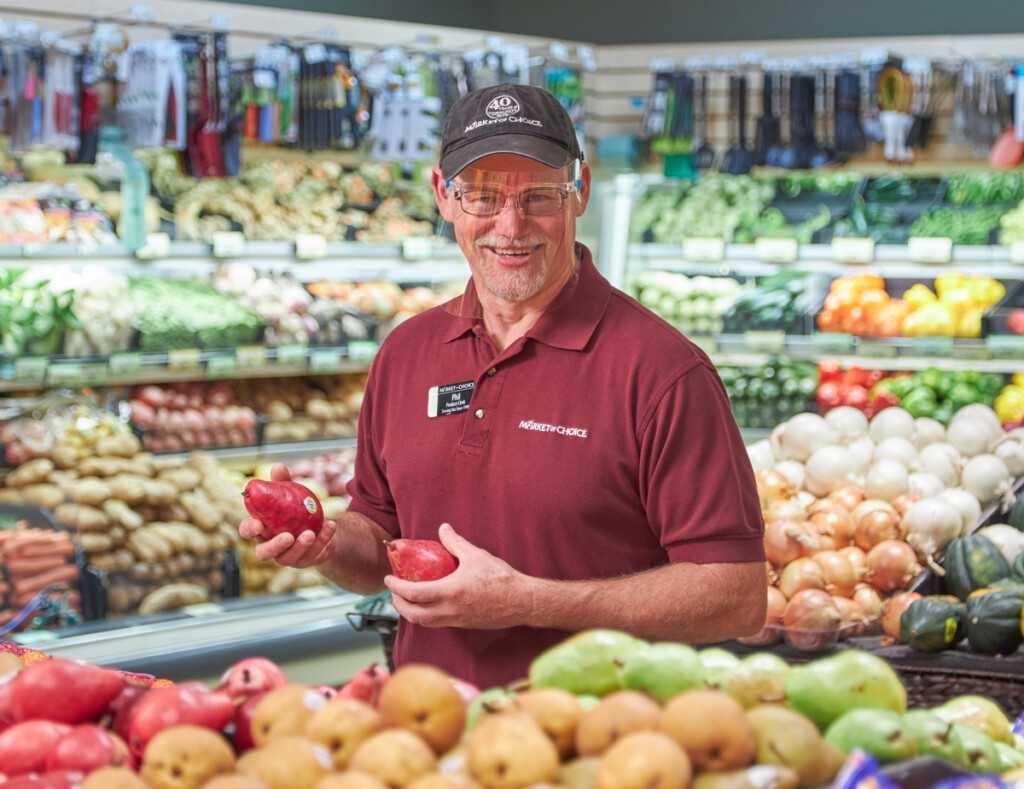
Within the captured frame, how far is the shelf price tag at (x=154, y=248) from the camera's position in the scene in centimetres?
431

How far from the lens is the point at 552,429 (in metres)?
1.90

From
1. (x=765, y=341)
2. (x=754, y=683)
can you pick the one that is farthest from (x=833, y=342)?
(x=754, y=683)

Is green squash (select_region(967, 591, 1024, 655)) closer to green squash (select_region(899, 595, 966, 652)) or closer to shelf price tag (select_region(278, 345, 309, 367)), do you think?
green squash (select_region(899, 595, 966, 652))

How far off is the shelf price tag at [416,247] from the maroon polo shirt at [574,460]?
10.1ft

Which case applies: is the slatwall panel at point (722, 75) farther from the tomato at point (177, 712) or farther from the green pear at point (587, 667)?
the tomato at point (177, 712)

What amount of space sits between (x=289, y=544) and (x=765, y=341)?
3.42m

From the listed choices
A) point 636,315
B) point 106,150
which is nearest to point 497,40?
point 106,150

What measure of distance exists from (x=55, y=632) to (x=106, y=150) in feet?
6.06

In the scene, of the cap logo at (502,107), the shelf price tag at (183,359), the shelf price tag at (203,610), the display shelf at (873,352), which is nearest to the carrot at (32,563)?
the shelf price tag at (203,610)

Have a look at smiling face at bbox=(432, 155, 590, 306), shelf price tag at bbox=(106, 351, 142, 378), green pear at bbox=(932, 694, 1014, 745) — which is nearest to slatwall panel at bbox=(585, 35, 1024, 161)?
shelf price tag at bbox=(106, 351, 142, 378)

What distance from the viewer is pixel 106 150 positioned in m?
4.27

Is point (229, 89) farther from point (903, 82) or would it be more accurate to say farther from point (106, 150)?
point (903, 82)

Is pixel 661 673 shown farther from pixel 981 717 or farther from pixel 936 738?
pixel 981 717

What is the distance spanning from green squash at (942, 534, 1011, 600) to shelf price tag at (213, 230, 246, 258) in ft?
9.71
